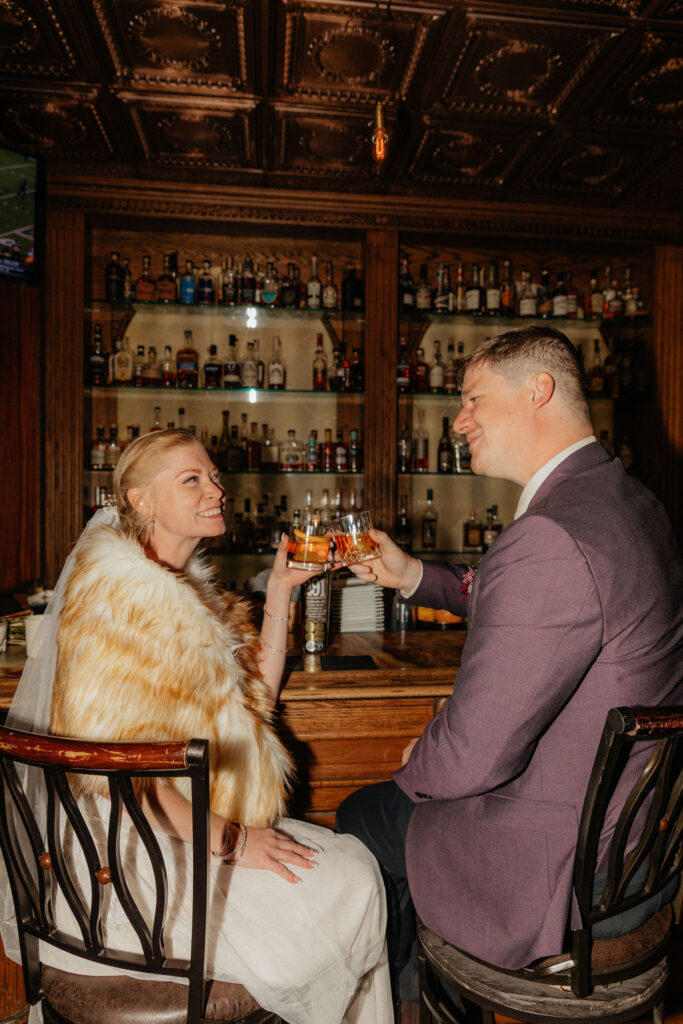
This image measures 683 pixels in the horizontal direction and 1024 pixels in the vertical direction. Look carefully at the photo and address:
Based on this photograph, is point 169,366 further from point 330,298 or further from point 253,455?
point 330,298

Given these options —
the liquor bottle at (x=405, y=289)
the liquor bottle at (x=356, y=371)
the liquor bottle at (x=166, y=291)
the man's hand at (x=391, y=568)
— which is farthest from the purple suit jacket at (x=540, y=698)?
the liquor bottle at (x=166, y=291)

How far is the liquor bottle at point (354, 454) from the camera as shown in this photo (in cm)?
393

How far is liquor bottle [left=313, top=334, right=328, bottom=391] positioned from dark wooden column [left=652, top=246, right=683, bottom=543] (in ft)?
6.28

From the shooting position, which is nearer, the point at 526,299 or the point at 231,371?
the point at 231,371

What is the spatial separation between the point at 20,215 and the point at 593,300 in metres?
3.13

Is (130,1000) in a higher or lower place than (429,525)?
lower

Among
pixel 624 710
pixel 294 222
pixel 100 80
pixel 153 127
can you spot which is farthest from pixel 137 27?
pixel 624 710

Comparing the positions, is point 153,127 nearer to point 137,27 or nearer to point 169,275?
point 137,27

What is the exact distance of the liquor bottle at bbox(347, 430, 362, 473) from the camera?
155 inches

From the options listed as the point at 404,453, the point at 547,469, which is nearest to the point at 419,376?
the point at 404,453

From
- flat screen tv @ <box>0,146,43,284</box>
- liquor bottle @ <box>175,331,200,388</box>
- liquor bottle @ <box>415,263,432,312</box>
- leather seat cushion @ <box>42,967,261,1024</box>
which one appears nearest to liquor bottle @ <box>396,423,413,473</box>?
liquor bottle @ <box>415,263,432,312</box>

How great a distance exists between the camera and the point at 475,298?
395 centimetres

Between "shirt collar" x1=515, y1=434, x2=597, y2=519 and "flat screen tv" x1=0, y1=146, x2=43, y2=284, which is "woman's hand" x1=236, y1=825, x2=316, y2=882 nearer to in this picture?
"shirt collar" x1=515, y1=434, x2=597, y2=519

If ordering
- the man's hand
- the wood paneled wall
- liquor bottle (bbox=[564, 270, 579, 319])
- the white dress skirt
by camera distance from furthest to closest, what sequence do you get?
liquor bottle (bbox=[564, 270, 579, 319]) < the wood paneled wall < the man's hand < the white dress skirt
